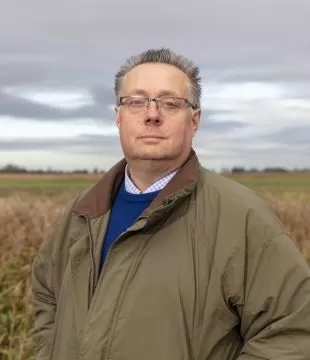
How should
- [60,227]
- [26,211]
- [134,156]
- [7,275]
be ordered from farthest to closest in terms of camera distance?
[26,211] < [7,275] < [60,227] < [134,156]

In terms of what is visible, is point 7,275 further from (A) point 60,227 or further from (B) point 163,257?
(B) point 163,257

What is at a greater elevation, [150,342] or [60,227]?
[60,227]

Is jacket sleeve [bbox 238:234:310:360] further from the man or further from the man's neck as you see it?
the man's neck

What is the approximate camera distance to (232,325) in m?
2.99

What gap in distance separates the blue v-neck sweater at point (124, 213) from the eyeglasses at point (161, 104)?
0.34 meters

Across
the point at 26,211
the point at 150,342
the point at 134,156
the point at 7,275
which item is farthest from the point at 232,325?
the point at 26,211

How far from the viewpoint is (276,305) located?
295 centimetres

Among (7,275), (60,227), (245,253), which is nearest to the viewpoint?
(245,253)

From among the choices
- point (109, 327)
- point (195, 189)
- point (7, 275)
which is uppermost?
point (195, 189)

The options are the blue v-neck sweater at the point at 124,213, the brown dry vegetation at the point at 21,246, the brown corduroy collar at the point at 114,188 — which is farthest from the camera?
the brown dry vegetation at the point at 21,246

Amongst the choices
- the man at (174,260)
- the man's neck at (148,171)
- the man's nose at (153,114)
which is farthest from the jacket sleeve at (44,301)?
the man's nose at (153,114)

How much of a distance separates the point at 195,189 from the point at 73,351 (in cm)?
82

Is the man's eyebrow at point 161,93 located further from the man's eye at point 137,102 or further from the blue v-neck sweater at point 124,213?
the blue v-neck sweater at point 124,213

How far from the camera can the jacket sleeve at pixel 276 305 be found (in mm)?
2938
